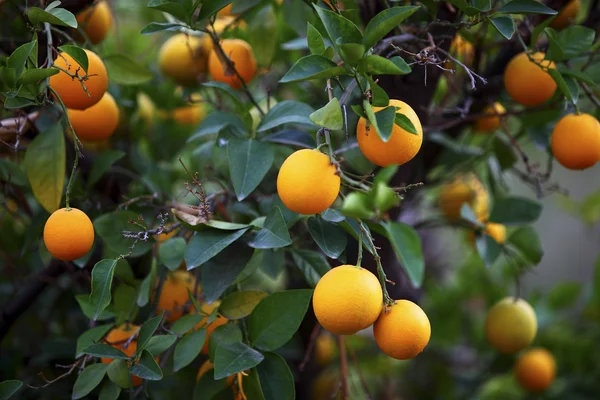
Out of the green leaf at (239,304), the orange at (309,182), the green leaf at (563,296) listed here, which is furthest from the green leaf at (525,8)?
the green leaf at (563,296)

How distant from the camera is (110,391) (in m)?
0.56

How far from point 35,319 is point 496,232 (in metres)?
0.73

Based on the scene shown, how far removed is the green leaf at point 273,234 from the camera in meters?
0.52

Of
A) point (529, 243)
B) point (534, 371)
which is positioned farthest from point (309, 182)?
point (534, 371)

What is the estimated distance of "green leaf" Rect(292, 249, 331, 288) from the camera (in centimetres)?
60

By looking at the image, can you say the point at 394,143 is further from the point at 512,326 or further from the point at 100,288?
the point at 512,326

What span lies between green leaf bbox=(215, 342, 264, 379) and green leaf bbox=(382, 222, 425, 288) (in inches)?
7.1

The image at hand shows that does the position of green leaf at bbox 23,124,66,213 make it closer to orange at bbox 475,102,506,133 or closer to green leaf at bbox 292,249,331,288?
green leaf at bbox 292,249,331,288

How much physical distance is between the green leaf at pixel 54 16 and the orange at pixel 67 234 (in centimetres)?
16

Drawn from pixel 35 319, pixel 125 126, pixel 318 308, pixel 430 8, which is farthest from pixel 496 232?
pixel 35 319

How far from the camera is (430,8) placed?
0.63m

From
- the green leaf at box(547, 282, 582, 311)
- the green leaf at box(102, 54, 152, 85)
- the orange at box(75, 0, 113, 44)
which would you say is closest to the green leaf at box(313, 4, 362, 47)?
the green leaf at box(102, 54, 152, 85)

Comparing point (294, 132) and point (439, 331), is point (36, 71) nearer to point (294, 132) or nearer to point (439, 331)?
point (294, 132)

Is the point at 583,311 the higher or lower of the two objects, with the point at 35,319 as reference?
lower
